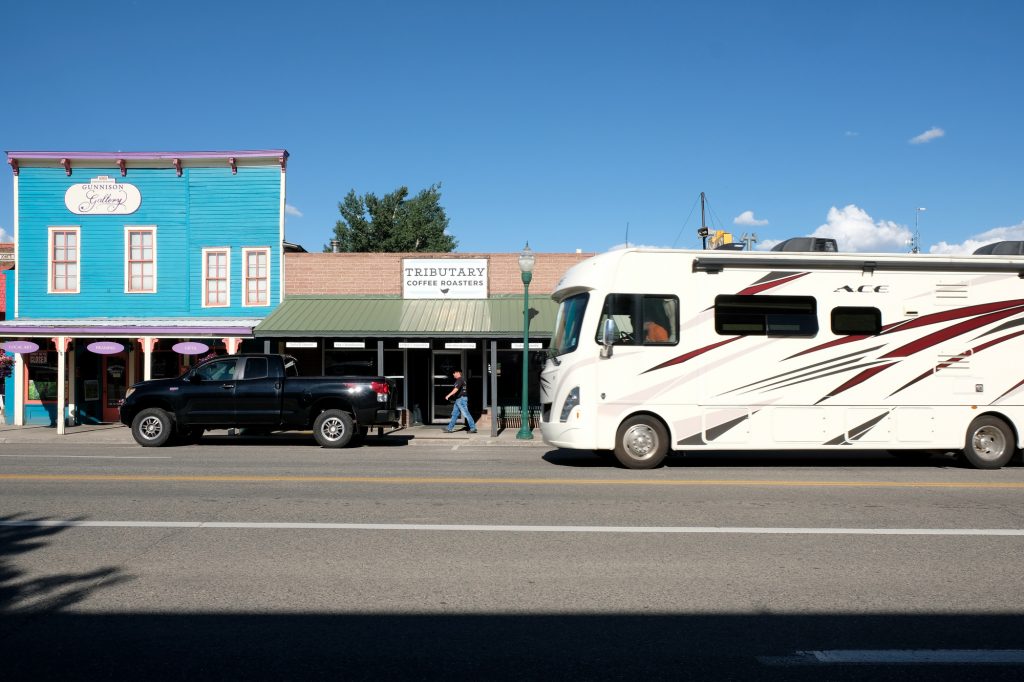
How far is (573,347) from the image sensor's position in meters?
Answer: 12.2

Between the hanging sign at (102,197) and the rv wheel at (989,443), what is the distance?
22316 millimetres

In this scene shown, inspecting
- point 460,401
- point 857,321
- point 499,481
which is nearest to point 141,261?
point 460,401

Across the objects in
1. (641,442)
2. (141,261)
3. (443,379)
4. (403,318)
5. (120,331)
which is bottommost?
(641,442)

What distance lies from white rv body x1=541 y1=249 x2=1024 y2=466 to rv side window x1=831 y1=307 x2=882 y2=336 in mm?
23

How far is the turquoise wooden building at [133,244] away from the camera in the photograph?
2272cm

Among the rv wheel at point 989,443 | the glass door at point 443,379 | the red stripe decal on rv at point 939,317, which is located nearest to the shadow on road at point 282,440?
the glass door at point 443,379

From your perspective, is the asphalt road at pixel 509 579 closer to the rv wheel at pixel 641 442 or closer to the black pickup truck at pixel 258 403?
the rv wheel at pixel 641 442

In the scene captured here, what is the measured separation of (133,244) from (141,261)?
605 millimetres

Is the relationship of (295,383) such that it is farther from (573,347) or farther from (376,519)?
(376,519)

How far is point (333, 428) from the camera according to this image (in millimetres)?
15992
